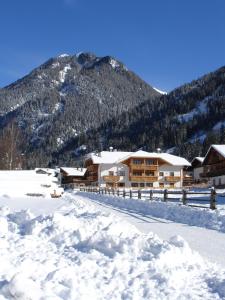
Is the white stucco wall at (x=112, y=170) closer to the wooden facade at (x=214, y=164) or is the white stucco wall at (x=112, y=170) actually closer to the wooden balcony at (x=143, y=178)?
the wooden balcony at (x=143, y=178)

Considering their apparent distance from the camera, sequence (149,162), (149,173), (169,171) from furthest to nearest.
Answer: (169,171)
(149,173)
(149,162)

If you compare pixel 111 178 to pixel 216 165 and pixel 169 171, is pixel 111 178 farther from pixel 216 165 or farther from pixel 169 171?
pixel 216 165

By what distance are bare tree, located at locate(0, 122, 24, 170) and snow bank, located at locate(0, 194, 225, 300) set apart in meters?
51.8

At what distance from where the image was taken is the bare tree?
206 feet

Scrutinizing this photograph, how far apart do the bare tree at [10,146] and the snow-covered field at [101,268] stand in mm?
51790

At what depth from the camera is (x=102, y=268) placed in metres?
8.62

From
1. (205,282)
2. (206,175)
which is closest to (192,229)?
(205,282)

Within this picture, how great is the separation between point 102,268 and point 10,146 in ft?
185

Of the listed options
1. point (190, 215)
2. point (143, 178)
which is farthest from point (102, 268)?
point (143, 178)

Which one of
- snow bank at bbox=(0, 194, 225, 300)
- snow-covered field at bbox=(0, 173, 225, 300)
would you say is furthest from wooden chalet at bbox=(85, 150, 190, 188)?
snow bank at bbox=(0, 194, 225, 300)

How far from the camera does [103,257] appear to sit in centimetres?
952

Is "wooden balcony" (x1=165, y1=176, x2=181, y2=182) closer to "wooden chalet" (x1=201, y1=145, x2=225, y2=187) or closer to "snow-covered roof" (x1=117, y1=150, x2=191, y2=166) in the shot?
"snow-covered roof" (x1=117, y1=150, x2=191, y2=166)

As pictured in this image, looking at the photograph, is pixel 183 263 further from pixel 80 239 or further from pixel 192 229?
pixel 192 229

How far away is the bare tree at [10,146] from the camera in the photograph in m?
62.9
